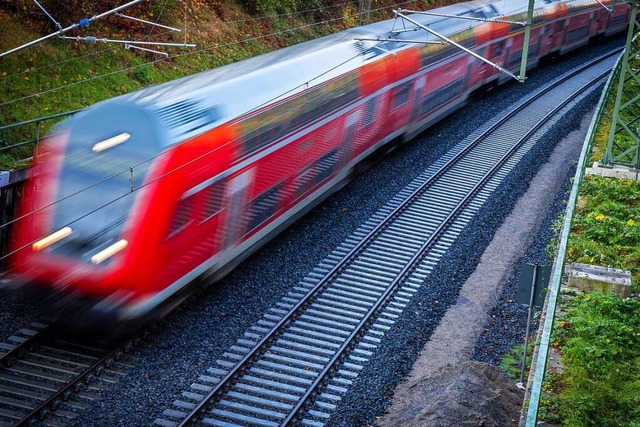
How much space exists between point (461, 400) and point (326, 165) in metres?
7.68

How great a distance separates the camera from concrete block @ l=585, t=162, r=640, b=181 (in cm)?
1961

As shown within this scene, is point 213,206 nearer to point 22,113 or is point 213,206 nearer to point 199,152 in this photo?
point 199,152

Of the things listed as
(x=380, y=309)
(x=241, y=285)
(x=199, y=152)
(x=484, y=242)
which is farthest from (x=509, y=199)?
(x=199, y=152)

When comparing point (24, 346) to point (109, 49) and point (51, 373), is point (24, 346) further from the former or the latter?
point (109, 49)

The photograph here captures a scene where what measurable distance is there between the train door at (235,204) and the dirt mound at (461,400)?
4.07 meters

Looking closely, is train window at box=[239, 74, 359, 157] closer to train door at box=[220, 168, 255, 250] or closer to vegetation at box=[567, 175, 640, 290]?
train door at box=[220, 168, 255, 250]

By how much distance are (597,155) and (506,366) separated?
12710 millimetres

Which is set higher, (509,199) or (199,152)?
(199,152)

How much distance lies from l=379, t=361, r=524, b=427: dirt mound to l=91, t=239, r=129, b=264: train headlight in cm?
433

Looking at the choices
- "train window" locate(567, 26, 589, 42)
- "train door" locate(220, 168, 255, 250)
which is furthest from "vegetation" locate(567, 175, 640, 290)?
"train window" locate(567, 26, 589, 42)

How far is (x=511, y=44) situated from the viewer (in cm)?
2886

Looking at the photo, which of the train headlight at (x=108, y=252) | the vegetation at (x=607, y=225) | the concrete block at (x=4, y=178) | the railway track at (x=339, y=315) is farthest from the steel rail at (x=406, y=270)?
the concrete block at (x=4, y=178)

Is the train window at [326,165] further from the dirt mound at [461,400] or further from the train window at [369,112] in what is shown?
the dirt mound at [461,400]

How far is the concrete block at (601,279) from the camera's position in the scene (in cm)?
1332
